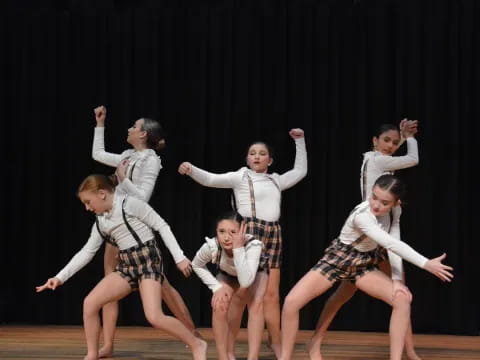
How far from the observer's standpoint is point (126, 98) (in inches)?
231

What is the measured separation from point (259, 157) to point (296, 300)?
1.02m

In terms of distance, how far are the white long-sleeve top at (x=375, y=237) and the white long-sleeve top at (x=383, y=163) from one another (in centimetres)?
46

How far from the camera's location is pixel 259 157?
14.9ft

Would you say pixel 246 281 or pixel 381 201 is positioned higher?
pixel 381 201

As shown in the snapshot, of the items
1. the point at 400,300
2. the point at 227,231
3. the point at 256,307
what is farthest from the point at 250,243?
the point at 400,300

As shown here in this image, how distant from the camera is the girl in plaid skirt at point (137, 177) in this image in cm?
443

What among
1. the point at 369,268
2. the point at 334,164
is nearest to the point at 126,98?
the point at 334,164

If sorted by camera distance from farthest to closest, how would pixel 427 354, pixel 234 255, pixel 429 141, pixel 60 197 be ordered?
pixel 60 197
pixel 429 141
pixel 427 354
pixel 234 255

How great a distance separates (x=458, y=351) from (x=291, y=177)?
157cm

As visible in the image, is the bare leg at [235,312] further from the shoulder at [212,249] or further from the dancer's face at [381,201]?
the dancer's face at [381,201]

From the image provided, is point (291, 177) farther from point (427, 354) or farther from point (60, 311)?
point (60, 311)

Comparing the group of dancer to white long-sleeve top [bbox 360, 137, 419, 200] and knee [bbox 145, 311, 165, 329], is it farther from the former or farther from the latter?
white long-sleeve top [bbox 360, 137, 419, 200]

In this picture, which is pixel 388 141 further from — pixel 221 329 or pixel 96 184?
pixel 96 184

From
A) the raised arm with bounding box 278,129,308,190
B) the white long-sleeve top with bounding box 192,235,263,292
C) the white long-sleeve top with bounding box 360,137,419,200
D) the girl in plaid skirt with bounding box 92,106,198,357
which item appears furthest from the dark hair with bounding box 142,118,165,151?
the white long-sleeve top with bounding box 360,137,419,200
